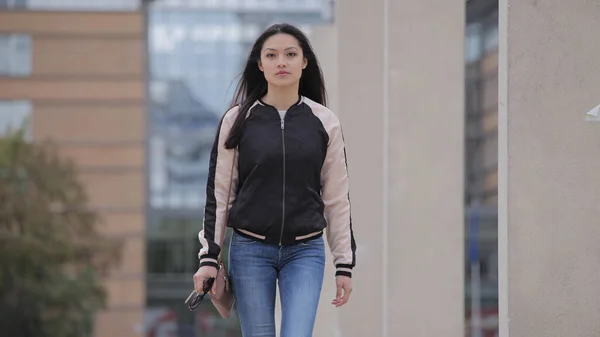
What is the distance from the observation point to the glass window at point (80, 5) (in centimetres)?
8212

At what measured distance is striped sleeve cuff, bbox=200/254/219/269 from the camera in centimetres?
528

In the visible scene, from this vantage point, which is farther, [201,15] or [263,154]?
[201,15]

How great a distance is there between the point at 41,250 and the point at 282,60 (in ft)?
142

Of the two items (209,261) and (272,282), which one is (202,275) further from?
(272,282)

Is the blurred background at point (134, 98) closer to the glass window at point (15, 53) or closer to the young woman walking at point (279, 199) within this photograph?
the glass window at point (15, 53)

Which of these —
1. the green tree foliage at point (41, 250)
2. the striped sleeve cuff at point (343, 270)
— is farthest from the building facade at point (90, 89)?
the striped sleeve cuff at point (343, 270)

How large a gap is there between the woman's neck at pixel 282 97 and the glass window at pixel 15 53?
78397mm

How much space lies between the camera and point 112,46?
8244 centimetres
